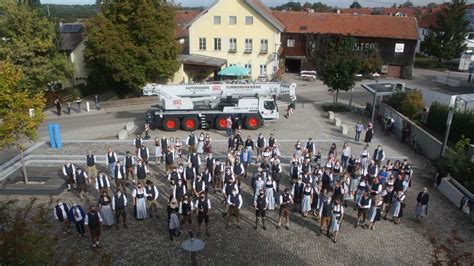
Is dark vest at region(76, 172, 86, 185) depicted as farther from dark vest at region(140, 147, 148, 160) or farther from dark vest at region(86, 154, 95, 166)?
dark vest at region(140, 147, 148, 160)

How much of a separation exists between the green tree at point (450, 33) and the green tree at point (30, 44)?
43893 millimetres

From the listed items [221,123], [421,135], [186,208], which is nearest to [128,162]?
[186,208]

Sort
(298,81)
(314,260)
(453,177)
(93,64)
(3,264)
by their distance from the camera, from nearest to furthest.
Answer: (3,264)
(314,260)
(453,177)
(93,64)
(298,81)

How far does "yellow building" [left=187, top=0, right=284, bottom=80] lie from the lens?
39.4 meters

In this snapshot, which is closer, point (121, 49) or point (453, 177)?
point (453, 177)

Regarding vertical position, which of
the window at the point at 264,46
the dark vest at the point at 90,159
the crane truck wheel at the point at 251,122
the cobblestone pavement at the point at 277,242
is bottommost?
the cobblestone pavement at the point at 277,242

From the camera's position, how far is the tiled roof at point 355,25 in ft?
145

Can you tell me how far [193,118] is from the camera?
24891mm

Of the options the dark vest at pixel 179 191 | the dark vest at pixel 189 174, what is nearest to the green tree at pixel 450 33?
the dark vest at pixel 189 174

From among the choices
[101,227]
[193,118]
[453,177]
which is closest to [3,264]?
[101,227]

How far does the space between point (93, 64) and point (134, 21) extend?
19.2ft

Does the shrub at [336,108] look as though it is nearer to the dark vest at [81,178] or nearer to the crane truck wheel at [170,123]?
the crane truck wheel at [170,123]

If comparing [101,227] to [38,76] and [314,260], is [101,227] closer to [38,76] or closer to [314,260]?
[314,260]

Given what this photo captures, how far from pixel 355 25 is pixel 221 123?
89.3 feet
